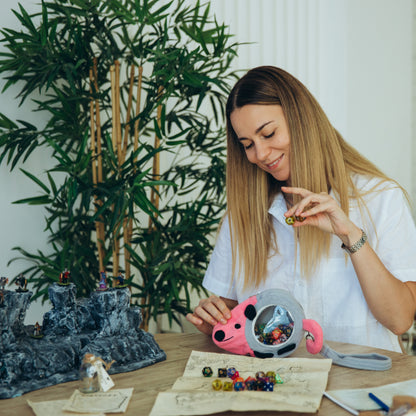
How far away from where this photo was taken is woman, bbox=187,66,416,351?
1.54m

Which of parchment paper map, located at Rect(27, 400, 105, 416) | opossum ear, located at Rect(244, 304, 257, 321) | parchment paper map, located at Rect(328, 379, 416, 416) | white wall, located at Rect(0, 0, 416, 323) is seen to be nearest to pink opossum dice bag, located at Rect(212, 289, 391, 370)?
opossum ear, located at Rect(244, 304, 257, 321)

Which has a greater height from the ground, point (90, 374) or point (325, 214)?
point (325, 214)

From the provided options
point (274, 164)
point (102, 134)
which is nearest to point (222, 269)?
point (274, 164)

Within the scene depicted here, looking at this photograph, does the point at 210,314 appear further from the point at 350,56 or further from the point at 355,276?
the point at 350,56

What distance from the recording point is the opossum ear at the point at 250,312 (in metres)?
1.28

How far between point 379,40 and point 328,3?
59 cm

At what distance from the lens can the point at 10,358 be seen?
42.8 inches

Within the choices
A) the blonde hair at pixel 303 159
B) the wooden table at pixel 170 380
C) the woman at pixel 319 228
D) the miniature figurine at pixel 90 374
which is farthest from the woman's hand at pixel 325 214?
the miniature figurine at pixel 90 374

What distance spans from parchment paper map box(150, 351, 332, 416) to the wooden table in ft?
0.07

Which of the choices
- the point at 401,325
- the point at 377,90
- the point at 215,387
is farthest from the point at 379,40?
the point at 215,387

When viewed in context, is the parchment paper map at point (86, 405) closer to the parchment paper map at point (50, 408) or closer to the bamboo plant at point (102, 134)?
the parchment paper map at point (50, 408)

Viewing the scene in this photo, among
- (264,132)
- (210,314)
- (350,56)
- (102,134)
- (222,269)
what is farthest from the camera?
(350,56)

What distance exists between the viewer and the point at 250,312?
128 cm

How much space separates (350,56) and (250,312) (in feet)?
10.5
